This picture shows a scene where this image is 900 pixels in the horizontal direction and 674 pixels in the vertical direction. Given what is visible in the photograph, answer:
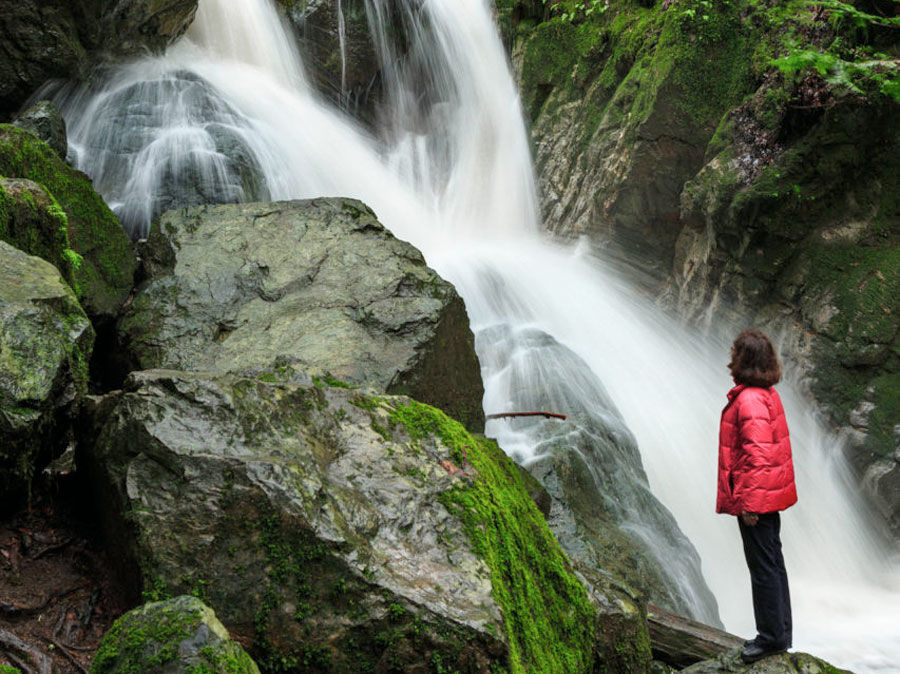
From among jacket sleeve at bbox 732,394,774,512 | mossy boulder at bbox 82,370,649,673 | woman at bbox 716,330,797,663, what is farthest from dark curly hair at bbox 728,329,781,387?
mossy boulder at bbox 82,370,649,673

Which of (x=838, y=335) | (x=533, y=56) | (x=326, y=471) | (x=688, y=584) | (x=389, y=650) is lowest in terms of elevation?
(x=688, y=584)

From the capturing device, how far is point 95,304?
5668 millimetres

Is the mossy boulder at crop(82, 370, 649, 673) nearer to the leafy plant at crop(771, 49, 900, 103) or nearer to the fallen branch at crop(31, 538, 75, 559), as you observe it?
the fallen branch at crop(31, 538, 75, 559)

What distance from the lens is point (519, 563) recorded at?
3.06 m

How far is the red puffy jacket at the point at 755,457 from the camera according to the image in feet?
11.6

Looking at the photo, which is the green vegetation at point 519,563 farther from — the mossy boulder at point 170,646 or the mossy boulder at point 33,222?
the mossy boulder at point 33,222

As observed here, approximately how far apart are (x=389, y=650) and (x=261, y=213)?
5045 mm

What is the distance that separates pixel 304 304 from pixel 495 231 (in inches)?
289

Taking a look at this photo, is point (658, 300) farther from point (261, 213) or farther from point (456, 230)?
point (261, 213)

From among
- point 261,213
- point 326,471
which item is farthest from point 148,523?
point 261,213

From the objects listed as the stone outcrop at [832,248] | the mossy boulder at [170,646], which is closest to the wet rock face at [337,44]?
the stone outcrop at [832,248]

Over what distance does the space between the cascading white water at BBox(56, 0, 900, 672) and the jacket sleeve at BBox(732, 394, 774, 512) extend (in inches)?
107

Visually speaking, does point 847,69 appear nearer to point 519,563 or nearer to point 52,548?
point 519,563

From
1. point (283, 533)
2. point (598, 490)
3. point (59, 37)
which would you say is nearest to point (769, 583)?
point (598, 490)
